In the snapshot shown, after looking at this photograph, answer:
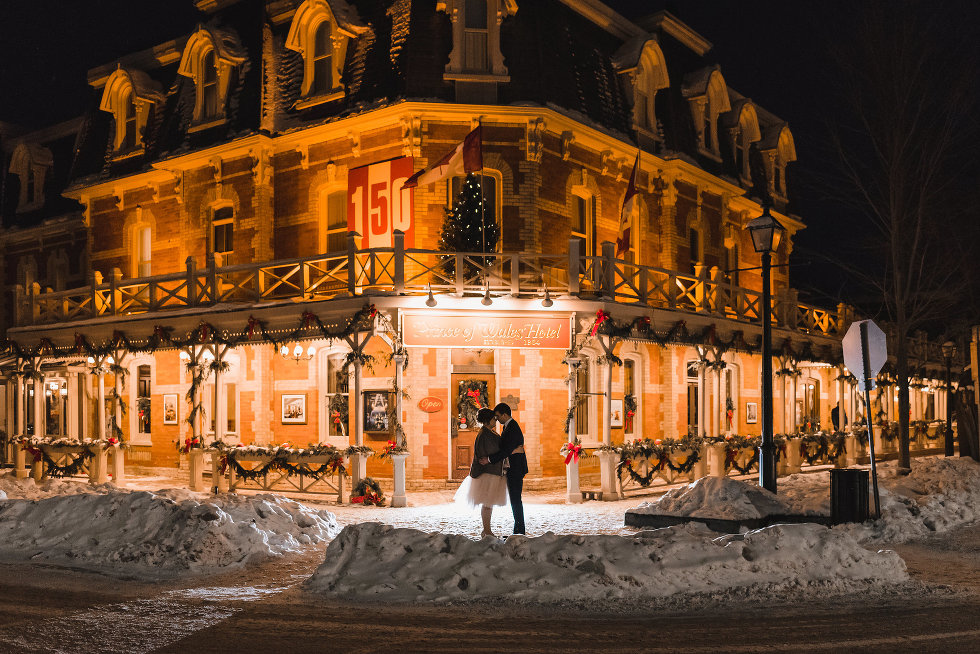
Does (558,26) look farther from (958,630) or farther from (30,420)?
(30,420)

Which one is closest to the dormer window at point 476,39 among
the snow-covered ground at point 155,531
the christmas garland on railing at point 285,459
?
the christmas garland on railing at point 285,459

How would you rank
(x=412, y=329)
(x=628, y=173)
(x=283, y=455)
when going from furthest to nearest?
(x=628, y=173) < (x=283, y=455) < (x=412, y=329)

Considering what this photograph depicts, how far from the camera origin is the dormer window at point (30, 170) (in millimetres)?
28469

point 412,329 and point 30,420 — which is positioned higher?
point 412,329

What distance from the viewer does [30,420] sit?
88.3 feet

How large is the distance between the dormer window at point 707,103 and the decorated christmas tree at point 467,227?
8.90 m

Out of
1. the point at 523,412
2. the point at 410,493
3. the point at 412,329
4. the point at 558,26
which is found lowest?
the point at 410,493

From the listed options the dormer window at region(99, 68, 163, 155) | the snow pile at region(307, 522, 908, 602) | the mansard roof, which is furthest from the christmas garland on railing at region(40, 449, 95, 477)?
the snow pile at region(307, 522, 908, 602)

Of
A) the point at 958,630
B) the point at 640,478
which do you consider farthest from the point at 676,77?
the point at 958,630

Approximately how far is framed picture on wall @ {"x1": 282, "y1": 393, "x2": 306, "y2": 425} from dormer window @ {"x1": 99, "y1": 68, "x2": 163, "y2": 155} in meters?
8.59

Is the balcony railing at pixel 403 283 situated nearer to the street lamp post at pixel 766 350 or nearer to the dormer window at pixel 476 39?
the street lamp post at pixel 766 350

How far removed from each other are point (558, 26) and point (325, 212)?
6651 millimetres

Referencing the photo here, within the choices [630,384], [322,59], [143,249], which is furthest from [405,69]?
[143,249]

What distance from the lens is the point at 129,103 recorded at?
944 inches
